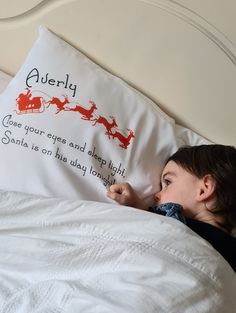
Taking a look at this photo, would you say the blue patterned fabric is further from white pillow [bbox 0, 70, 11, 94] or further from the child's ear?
white pillow [bbox 0, 70, 11, 94]

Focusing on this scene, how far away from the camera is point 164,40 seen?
1208 mm

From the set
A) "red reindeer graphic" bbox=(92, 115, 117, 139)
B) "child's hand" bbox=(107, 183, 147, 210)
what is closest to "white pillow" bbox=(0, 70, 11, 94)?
"red reindeer graphic" bbox=(92, 115, 117, 139)

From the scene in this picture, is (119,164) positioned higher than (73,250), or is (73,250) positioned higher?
(119,164)

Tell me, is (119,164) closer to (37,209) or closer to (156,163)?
(156,163)

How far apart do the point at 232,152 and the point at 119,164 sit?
0.27 m

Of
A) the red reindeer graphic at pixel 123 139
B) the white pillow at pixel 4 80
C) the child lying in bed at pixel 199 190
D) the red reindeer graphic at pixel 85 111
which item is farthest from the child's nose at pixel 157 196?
the white pillow at pixel 4 80

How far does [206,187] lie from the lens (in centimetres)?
113

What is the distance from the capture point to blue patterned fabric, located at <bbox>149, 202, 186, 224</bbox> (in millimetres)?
1070

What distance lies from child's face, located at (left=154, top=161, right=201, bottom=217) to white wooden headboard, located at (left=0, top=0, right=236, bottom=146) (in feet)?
0.56

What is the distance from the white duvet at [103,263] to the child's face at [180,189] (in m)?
0.23

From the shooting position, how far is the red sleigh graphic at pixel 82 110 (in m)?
1.17

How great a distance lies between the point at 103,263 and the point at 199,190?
1.19 ft

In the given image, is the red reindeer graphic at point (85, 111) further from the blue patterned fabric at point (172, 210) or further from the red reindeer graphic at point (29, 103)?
the blue patterned fabric at point (172, 210)

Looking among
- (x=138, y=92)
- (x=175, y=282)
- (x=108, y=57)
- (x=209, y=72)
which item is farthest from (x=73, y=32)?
(x=175, y=282)
